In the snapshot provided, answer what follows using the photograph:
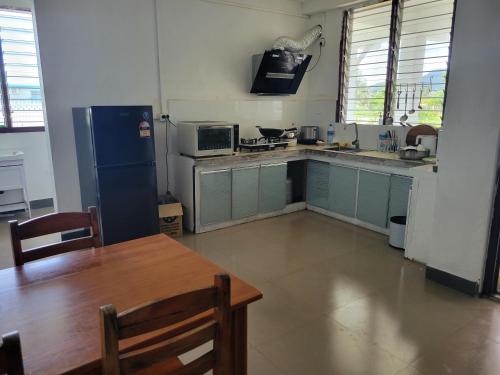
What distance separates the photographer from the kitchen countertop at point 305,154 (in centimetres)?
388

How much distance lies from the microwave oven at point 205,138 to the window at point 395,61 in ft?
6.06

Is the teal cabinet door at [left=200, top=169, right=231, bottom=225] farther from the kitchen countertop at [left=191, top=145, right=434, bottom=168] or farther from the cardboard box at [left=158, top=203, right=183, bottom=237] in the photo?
the cardboard box at [left=158, top=203, right=183, bottom=237]

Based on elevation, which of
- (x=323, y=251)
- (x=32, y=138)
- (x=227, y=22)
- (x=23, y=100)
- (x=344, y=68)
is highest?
(x=227, y=22)

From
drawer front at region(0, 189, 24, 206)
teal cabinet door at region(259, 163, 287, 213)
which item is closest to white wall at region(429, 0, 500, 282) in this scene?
teal cabinet door at region(259, 163, 287, 213)

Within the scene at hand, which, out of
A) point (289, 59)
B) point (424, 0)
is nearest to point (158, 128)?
point (289, 59)

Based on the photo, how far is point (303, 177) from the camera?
512 cm

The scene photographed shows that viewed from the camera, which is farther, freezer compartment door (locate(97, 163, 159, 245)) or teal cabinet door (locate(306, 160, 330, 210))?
teal cabinet door (locate(306, 160, 330, 210))

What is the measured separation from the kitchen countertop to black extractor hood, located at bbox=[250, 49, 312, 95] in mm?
870

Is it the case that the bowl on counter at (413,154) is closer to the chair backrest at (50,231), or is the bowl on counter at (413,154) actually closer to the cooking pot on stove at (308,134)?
the cooking pot on stove at (308,134)

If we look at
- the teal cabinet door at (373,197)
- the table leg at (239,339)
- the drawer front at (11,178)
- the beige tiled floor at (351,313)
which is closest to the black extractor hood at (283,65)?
the teal cabinet door at (373,197)

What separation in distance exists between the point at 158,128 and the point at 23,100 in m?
2.09

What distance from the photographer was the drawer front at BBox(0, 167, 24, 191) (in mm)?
4574

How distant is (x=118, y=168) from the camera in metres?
3.46

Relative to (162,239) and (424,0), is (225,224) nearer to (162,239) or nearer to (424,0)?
(162,239)
